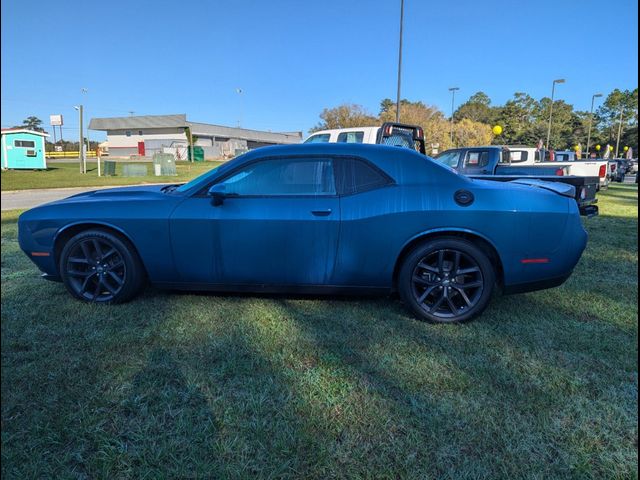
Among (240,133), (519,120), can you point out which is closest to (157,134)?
(240,133)

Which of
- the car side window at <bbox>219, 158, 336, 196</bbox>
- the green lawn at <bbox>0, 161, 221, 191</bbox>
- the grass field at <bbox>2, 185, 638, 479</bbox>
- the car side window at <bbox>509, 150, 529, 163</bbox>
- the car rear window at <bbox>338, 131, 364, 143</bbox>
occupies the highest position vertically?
the car rear window at <bbox>338, 131, 364, 143</bbox>

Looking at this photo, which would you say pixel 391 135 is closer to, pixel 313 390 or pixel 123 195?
pixel 123 195

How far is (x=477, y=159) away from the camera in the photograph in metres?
10.5

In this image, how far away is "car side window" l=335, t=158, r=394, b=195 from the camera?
3580 mm

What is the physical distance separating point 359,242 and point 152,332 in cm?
173

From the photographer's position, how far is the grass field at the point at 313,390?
6.50 feet

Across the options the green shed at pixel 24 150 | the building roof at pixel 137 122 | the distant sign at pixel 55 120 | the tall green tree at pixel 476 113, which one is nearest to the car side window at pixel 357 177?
the green shed at pixel 24 150

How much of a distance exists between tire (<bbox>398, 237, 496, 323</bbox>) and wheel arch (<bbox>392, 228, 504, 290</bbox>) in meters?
0.04

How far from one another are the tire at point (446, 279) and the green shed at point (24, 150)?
94.6 feet

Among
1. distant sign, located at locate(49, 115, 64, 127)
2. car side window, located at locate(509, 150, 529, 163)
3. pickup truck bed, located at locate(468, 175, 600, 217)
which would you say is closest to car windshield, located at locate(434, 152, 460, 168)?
pickup truck bed, located at locate(468, 175, 600, 217)

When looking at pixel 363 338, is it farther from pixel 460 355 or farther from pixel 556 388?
pixel 556 388

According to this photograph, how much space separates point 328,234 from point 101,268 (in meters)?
2.03

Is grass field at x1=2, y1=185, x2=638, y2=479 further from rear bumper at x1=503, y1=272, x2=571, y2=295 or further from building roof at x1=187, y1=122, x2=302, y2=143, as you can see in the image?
building roof at x1=187, y1=122, x2=302, y2=143

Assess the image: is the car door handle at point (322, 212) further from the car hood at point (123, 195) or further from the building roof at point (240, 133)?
the building roof at point (240, 133)
